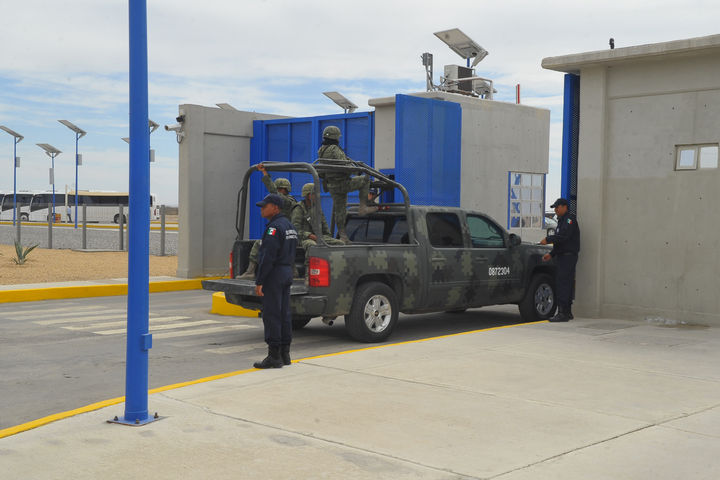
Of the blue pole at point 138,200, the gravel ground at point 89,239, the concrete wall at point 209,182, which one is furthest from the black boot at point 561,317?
the gravel ground at point 89,239

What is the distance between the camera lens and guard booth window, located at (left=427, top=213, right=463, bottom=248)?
11023 millimetres

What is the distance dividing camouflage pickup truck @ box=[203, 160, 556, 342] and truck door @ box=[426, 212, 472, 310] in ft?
0.04

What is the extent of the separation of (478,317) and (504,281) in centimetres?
163

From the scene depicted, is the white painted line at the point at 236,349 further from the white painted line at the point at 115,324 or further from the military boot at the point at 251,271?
the white painted line at the point at 115,324

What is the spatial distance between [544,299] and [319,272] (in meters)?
4.36

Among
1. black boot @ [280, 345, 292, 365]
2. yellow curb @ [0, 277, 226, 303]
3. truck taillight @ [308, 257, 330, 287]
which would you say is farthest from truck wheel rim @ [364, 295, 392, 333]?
yellow curb @ [0, 277, 226, 303]

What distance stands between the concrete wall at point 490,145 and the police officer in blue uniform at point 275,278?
8.91m

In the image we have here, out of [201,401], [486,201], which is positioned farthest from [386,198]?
[201,401]

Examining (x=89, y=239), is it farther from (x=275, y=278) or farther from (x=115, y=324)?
(x=275, y=278)

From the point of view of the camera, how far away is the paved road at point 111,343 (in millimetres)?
7363

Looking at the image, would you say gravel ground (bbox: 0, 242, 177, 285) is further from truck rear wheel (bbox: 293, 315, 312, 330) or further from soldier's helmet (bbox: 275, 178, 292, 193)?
soldier's helmet (bbox: 275, 178, 292, 193)

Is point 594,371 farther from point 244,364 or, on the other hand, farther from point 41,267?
point 41,267

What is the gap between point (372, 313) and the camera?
1012cm

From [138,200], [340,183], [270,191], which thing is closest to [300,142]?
[340,183]
